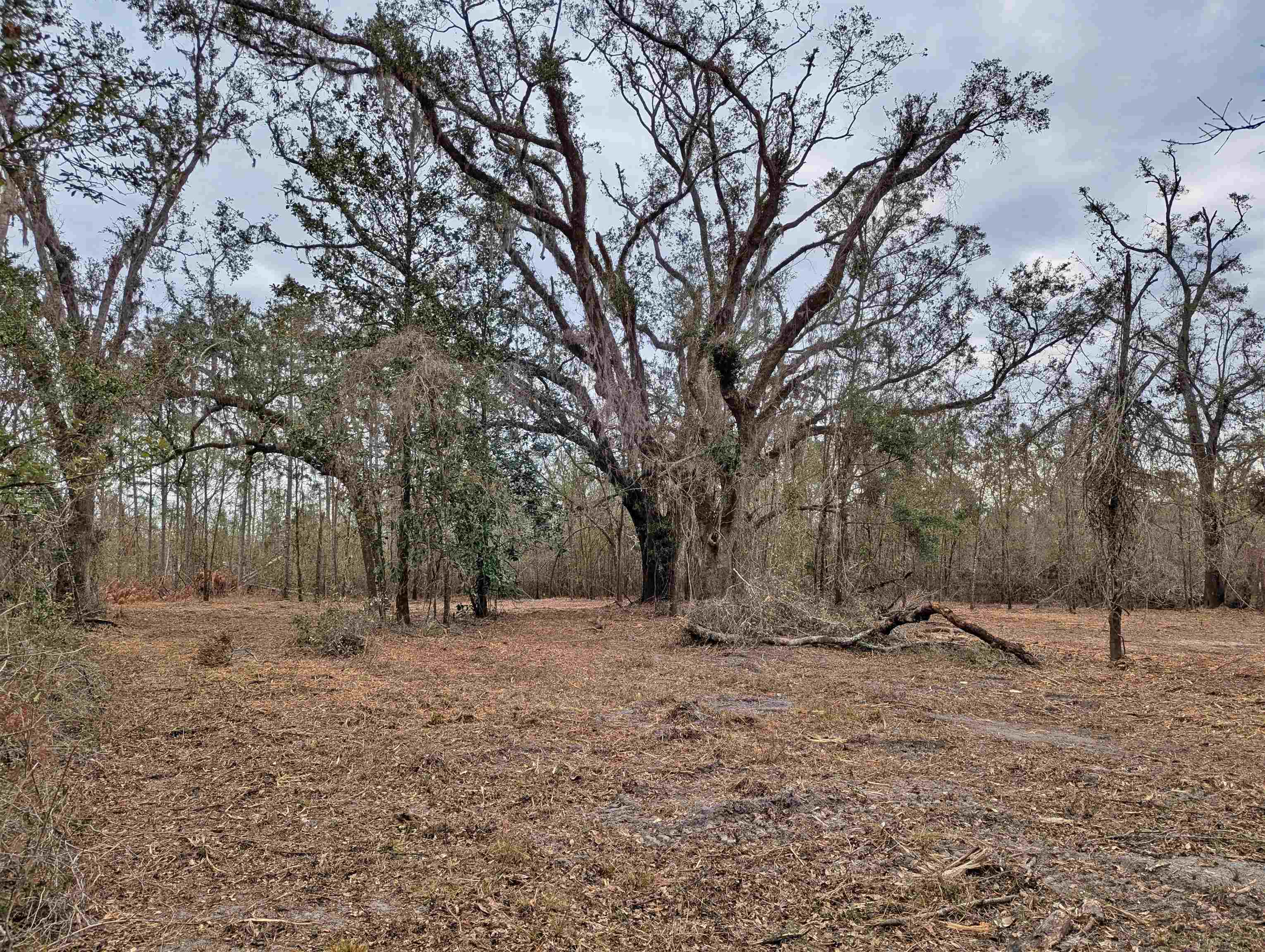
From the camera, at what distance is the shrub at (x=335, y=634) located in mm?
7883

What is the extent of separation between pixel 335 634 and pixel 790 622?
533 centimetres

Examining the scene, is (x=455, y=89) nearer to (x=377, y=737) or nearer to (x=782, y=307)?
(x=782, y=307)

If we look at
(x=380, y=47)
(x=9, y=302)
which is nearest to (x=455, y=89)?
(x=380, y=47)

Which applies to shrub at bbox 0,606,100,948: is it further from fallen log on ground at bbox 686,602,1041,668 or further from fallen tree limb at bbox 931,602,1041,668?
fallen tree limb at bbox 931,602,1041,668

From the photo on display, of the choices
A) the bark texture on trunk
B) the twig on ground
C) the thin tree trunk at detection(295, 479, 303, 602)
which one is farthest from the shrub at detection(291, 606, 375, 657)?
the thin tree trunk at detection(295, 479, 303, 602)

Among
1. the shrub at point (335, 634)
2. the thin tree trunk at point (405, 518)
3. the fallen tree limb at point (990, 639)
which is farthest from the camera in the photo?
the thin tree trunk at point (405, 518)

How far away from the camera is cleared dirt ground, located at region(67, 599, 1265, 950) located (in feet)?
6.99

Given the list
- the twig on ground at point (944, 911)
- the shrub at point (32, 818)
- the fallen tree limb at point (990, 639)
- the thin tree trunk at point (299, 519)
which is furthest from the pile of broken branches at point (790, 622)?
the thin tree trunk at point (299, 519)

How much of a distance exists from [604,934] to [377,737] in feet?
8.55

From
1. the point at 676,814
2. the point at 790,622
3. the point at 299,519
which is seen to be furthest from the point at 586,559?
the point at 676,814

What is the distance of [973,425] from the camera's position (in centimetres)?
1588

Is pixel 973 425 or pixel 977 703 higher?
pixel 973 425

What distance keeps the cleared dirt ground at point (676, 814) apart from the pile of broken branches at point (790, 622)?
6.74 ft

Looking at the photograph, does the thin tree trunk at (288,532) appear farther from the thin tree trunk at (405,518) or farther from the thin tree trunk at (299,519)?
the thin tree trunk at (405,518)
